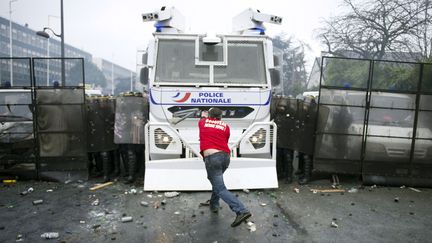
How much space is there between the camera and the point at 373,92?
7.19m

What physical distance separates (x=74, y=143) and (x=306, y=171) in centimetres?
539

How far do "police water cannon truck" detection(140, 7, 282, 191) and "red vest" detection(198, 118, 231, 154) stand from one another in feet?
4.65

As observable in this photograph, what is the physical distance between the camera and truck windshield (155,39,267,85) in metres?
6.74

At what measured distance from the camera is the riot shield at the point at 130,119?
7188mm

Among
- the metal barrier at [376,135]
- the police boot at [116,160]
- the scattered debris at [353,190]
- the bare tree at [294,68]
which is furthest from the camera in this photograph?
the bare tree at [294,68]

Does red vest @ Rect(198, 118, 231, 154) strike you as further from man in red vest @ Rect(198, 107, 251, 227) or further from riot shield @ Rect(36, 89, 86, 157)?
riot shield @ Rect(36, 89, 86, 157)

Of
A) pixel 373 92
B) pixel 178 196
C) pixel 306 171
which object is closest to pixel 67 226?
pixel 178 196

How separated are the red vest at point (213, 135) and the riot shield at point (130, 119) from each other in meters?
2.62

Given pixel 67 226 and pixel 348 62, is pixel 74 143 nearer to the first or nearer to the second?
pixel 67 226

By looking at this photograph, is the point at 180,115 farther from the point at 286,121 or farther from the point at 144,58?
the point at 286,121

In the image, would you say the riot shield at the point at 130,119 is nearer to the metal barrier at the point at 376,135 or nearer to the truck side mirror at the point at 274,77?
the truck side mirror at the point at 274,77

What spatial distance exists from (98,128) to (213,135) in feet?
12.3

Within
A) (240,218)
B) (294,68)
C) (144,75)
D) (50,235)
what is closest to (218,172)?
(240,218)

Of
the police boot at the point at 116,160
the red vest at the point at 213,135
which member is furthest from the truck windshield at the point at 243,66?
the police boot at the point at 116,160
